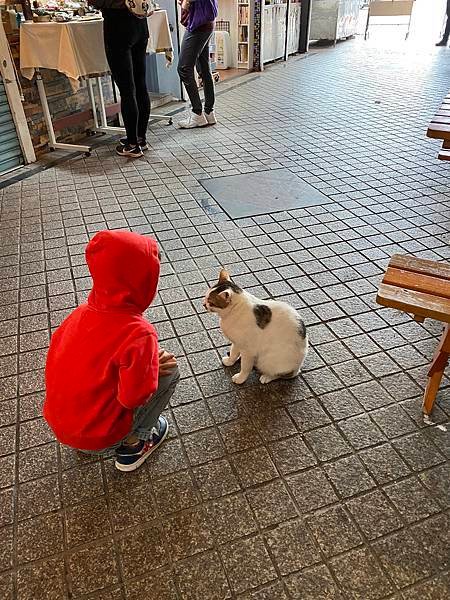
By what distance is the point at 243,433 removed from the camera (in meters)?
1.79

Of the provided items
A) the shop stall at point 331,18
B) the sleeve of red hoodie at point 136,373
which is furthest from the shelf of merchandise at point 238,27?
the sleeve of red hoodie at point 136,373

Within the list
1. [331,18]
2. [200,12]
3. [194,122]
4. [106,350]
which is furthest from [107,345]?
[331,18]

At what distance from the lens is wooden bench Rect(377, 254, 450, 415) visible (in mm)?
1591

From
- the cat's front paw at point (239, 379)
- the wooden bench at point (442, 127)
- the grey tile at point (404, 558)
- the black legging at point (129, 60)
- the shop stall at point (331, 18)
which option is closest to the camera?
the grey tile at point (404, 558)

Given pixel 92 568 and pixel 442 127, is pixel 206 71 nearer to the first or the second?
pixel 442 127

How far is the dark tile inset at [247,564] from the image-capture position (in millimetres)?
1345

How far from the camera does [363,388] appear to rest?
6.46ft

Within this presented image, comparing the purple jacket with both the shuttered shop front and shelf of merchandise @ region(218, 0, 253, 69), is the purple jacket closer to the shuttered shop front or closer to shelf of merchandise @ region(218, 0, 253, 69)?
the shuttered shop front

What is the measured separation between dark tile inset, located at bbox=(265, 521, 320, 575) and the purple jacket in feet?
15.1

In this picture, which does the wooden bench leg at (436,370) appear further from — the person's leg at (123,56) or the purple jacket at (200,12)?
the purple jacket at (200,12)

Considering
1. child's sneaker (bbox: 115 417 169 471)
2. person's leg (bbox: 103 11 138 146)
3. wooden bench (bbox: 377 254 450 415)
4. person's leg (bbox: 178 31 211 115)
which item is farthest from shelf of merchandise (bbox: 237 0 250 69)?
child's sneaker (bbox: 115 417 169 471)

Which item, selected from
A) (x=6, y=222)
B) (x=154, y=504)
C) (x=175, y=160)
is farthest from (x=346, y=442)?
(x=175, y=160)

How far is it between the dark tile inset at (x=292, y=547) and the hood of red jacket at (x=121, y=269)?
839 mm

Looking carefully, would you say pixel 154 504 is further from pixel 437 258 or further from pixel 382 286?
pixel 437 258
